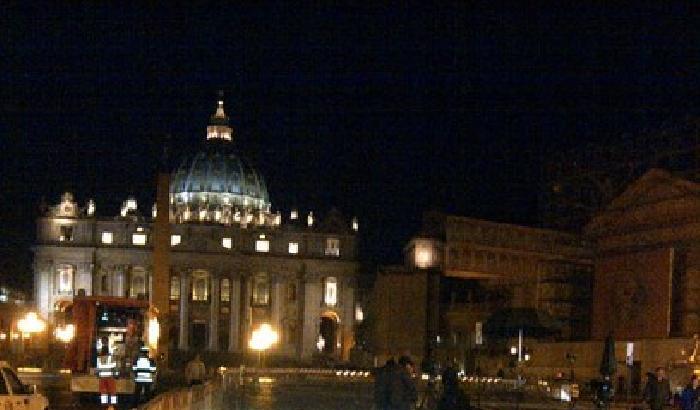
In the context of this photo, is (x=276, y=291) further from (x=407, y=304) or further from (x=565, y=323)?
(x=565, y=323)

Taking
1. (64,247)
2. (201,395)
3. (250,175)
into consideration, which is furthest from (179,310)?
(201,395)

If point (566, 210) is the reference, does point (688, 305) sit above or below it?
below

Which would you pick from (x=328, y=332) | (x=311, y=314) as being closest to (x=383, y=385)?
(x=311, y=314)

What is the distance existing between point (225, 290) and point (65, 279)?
18.0m

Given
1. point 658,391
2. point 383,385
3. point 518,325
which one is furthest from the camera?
point 518,325

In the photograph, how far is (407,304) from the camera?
82688 mm

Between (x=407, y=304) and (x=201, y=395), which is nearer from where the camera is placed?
(x=201, y=395)

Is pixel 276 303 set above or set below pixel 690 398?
below

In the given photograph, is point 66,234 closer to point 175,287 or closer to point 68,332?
point 175,287

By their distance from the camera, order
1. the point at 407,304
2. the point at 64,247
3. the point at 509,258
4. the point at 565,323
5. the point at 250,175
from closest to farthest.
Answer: the point at 565,323 < the point at 407,304 < the point at 509,258 < the point at 64,247 < the point at 250,175

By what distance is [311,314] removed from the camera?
130 metres

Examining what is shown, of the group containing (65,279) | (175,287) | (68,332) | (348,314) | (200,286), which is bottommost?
(348,314)

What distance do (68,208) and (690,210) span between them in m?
87.0

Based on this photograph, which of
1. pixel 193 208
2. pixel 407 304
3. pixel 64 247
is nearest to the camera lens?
pixel 407 304
